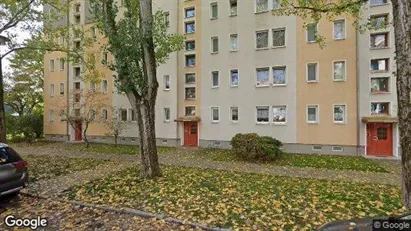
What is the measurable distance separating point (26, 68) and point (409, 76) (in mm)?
38745

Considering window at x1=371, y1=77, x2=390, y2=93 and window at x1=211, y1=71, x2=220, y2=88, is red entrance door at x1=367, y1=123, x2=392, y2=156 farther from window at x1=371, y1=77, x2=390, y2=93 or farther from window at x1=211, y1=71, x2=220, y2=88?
window at x1=211, y1=71, x2=220, y2=88

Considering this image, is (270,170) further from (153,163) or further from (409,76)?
(409,76)

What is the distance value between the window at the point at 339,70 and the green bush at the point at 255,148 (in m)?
6.57

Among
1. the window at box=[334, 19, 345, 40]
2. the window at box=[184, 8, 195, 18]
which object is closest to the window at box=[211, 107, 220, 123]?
the window at box=[184, 8, 195, 18]

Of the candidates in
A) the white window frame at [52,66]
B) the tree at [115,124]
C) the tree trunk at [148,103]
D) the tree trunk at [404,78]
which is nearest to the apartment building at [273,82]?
Answer: the tree at [115,124]

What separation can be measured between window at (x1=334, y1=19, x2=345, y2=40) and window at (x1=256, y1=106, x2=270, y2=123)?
6.69 m

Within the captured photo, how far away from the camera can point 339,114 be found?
1688 centimetres

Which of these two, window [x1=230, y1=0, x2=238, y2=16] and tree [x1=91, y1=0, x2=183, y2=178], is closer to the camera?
tree [x1=91, y1=0, x2=183, y2=178]

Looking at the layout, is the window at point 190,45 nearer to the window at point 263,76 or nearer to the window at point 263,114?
the window at point 263,76

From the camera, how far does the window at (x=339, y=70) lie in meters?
16.8

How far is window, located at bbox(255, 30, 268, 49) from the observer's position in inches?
744

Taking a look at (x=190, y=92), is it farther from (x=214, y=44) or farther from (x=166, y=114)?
(x=214, y=44)

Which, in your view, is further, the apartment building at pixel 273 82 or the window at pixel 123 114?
the window at pixel 123 114

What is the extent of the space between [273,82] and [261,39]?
3.49 m
